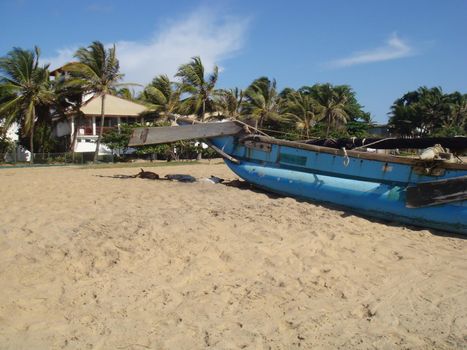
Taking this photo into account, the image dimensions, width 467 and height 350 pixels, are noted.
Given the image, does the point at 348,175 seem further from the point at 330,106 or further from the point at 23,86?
the point at 330,106

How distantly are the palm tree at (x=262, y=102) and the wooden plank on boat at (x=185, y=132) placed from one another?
82.8 ft

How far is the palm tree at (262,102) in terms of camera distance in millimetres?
34719

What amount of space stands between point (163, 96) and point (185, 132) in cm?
2319

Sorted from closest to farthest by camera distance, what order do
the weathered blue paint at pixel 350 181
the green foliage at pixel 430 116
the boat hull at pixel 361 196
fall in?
1. the boat hull at pixel 361 196
2. the weathered blue paint at pixel 350 181
3. the green foliage at pixel 430 116

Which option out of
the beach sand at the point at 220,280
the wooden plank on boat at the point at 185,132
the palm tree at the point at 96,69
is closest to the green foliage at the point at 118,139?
the palm tree at the point at 96,69

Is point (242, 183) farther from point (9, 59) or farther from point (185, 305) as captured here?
point (9, 59)

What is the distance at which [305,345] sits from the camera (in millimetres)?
3037

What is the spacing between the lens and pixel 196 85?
31891 millimetres

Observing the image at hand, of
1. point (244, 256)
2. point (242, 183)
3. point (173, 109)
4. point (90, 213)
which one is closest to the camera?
point (244, 256)

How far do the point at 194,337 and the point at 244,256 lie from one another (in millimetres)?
1577

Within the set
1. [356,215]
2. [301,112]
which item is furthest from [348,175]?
[301,112]

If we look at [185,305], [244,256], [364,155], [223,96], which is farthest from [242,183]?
[223,96]

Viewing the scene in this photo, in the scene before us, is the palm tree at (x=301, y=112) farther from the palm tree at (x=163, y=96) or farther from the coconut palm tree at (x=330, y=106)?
the palm tree at (x=163, y=96)

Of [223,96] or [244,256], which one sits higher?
[223,96]
